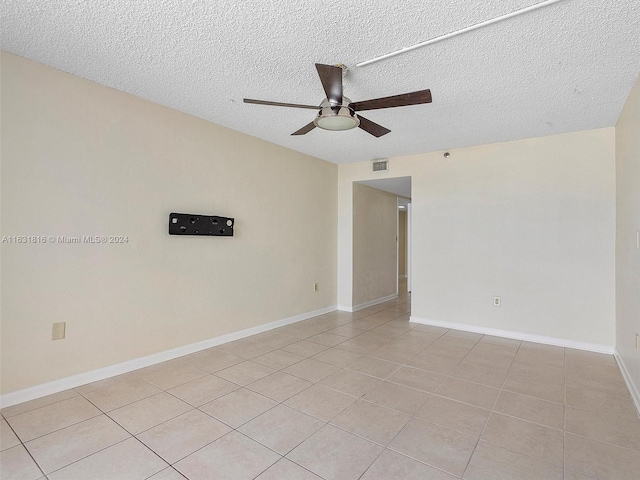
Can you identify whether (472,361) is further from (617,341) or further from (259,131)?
(259,131)

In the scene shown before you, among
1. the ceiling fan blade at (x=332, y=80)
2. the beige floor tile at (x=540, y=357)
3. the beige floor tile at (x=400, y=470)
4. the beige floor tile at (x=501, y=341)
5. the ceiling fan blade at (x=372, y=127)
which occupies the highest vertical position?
the ceiling fan blade at (x=332, y=80)

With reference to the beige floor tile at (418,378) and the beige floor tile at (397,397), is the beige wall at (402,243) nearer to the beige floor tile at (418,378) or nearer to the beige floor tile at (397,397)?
the beige floor tile at (418,378)

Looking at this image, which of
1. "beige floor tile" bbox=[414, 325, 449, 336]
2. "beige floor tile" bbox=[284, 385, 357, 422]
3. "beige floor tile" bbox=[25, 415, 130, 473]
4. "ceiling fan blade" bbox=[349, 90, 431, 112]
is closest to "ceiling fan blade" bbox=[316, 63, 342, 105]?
"ceiling fan blade" bbox=[349, 90, 431, 112]

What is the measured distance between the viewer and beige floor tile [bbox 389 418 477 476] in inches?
70.7

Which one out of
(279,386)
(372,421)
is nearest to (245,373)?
(279,386)

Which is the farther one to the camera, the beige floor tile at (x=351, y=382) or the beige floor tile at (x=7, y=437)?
the beige floor tile at (x=351, y=382)

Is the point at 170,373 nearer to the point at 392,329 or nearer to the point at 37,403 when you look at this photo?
the point at 37,403

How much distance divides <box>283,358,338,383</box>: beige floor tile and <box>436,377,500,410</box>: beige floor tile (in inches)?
37.1

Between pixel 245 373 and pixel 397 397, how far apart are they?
1.31 m

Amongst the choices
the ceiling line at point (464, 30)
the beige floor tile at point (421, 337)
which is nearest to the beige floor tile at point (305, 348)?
the beige floor tile at point (421, 337)

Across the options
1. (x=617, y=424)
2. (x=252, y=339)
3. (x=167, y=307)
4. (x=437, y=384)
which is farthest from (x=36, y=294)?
(x=617, y=424)

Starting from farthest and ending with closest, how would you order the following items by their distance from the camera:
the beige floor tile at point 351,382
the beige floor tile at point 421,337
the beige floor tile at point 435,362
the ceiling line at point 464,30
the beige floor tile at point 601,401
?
the beige floor tile at point 421,337, the beige floor tile at point 435,362, the beige floor tile at point 351,382, the beige floor tile at point 601,401, the ceiling line at point 464,30

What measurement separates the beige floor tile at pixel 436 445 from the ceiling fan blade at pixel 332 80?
2.21m

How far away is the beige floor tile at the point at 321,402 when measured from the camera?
2.30 meters
